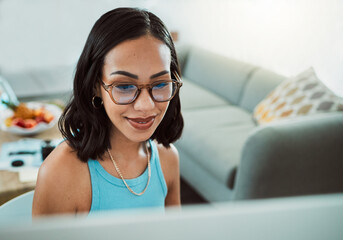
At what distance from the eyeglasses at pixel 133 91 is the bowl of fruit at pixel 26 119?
119cm

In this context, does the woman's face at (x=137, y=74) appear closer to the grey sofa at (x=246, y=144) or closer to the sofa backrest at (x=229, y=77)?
the grey sofa at (x=246, y=144)

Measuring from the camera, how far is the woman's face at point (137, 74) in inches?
32.4

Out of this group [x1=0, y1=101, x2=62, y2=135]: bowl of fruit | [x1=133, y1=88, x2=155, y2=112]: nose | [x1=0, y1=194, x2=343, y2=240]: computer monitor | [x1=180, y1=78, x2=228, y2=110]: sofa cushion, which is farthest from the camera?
[x1=180, y1=78, x2=228, y2=110]: sofa cushion

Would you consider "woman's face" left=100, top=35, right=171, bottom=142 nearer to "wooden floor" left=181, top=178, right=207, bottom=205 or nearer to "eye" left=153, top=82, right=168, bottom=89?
"eye" left=153, top=82, right=168, bottom=89

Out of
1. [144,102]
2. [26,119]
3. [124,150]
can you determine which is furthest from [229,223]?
[26,119]

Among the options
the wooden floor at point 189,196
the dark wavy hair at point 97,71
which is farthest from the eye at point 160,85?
the wooden floor at point 189,196

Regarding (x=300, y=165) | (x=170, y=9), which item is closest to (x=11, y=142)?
(x=300, y=165)

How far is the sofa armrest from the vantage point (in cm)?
178

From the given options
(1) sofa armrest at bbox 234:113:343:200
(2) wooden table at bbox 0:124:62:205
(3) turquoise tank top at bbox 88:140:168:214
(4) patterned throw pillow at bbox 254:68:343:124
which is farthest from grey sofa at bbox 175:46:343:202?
(2) wooden table at bbox 0:124:62:205

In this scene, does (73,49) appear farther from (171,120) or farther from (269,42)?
(171,120)

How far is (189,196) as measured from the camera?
2.47 meters

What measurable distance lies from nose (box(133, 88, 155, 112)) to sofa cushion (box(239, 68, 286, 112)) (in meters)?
1.98

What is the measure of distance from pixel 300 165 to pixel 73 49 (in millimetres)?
3001

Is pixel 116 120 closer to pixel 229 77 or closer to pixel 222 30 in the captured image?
pixel 229 77
